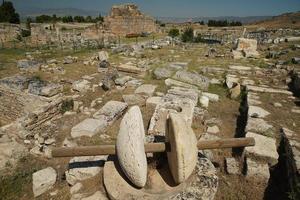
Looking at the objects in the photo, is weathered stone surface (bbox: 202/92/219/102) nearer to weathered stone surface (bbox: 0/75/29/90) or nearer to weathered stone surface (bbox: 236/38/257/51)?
weathered stone surface (bbox: 0/75/29/90)

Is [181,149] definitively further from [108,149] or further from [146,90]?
[146,90]

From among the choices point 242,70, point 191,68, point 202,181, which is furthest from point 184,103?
point 242,70

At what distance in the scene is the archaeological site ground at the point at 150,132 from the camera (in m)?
3.04

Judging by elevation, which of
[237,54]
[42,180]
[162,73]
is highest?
[237,54]

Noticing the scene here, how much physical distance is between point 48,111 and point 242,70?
314 inches

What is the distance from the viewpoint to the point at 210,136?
4.95 meters

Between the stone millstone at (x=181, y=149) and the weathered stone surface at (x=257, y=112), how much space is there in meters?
3.21

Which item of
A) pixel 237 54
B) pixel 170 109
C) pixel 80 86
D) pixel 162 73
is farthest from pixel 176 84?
pixel 237 54

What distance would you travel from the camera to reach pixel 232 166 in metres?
4.02

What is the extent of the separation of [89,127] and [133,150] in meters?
2.54

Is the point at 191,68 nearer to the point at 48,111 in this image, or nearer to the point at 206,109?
the point at 206,109

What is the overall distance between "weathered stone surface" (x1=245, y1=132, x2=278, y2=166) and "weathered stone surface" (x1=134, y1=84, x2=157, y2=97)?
350cm

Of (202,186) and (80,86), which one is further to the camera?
(80,86)

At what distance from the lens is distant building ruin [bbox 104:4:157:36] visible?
23.9 metres
